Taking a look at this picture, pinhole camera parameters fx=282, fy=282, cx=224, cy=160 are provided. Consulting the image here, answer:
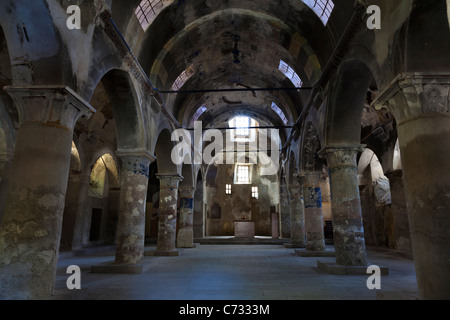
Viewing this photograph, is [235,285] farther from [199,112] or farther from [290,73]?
[199,112]

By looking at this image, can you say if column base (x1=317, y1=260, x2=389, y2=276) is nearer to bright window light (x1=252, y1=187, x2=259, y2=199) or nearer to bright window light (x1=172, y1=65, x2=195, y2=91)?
bright window light (x1=172, y1=65, x2=195, y2=91)

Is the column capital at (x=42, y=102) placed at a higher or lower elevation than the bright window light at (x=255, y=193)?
lower

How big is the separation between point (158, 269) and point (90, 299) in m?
3.59

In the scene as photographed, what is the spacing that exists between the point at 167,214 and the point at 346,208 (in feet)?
24.8

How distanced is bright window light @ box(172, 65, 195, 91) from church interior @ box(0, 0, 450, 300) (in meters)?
0.09

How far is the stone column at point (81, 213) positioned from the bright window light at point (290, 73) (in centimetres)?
1109

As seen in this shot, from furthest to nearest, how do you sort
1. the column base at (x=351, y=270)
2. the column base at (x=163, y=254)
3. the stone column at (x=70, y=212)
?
the stone column at (x=70, y=212) → the column base at (x=163, y=254) → the column base at (x=351, y=270)

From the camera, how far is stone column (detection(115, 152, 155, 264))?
8.06 meters

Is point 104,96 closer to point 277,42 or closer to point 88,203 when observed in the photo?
point 88,203

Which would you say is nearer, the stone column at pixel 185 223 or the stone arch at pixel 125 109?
the stone arch at pixel 125 109

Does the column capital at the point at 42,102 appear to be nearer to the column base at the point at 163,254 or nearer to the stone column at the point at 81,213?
the column base at the point at 163,254

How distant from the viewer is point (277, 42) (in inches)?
450

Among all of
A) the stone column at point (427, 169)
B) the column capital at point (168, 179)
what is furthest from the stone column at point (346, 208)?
the column capital at point (168, 179)

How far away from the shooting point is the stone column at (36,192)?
428 centimetres
